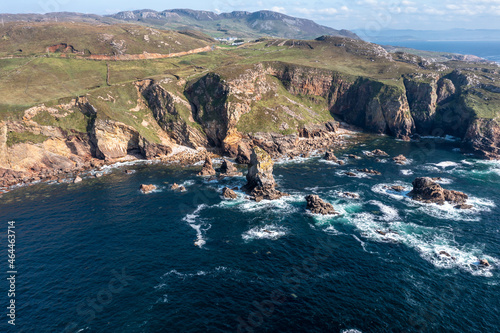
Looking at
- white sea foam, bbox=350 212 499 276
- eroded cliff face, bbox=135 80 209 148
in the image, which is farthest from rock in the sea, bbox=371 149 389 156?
eroded cliff face, bbox=135 80 209 148

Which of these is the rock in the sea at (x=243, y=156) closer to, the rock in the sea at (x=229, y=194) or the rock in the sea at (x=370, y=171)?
the rock in the sea at (x=229, y=194)

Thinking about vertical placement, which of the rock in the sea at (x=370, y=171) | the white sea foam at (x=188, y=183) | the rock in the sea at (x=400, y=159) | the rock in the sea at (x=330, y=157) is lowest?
the white sea foam at (x=188, y=183)

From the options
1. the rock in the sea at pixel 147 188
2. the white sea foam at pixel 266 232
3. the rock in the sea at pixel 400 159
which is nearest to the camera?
the white sea foam at pixel 266 232

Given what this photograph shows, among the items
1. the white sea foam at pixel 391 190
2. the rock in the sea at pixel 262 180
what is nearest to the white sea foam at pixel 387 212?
the white sea foam at pixel 391 190

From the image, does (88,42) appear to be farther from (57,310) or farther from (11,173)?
(57,310)

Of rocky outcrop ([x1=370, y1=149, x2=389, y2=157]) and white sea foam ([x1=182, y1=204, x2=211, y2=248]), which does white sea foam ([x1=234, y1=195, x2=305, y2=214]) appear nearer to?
white sea foam ([x1=182, y1=204, x2=211, y2=248])

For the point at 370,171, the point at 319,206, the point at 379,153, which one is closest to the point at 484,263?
the point at 319,206
